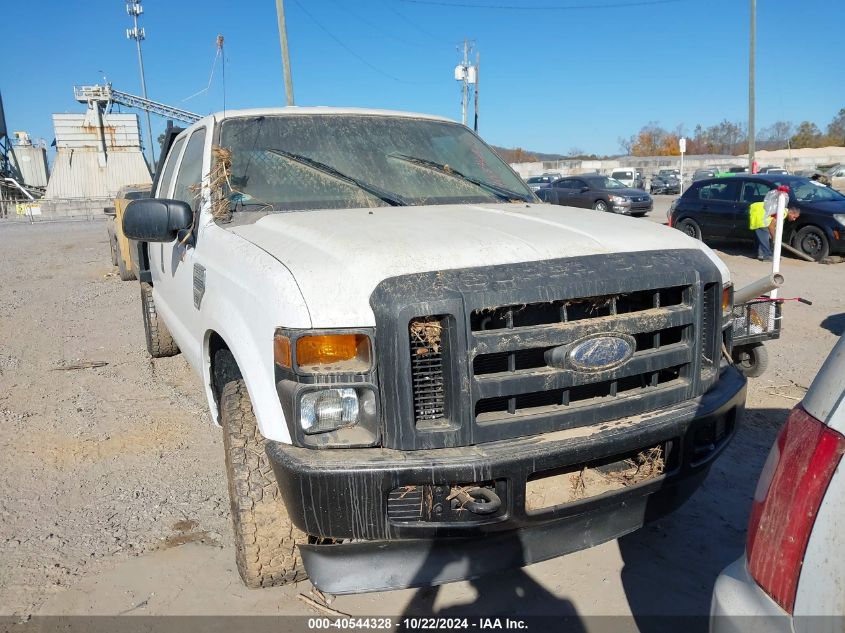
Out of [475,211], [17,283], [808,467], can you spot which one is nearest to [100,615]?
[475,211]

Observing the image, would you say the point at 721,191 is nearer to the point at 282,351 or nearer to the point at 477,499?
the point at 477,499

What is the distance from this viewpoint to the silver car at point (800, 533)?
4.58 ft

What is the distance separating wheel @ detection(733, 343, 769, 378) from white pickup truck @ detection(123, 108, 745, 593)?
250 cm

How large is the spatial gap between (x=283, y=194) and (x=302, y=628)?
79.9 inches

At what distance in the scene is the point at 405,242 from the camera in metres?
2.49

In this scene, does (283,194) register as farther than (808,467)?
Yes

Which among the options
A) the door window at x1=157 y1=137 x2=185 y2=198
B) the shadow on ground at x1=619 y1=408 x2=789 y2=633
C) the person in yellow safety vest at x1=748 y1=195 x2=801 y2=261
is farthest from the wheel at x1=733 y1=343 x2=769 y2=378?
the person in yellow safety vest at x1=748 y1=195 x2=801 y2=261

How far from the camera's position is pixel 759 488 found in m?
1.67

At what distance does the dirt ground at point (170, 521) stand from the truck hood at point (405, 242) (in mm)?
1328

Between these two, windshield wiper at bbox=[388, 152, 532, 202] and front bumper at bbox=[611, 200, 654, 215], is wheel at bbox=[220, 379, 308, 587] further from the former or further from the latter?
front bumper at bbox=[611, 200, 654, 215]

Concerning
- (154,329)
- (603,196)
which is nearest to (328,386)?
(154,329)

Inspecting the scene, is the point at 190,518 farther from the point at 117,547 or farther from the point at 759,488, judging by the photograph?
the point at 759,488

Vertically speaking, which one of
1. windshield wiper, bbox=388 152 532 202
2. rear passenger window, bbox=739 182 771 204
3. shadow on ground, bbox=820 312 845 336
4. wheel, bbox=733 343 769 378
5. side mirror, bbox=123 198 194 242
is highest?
windshield wiper, bbox=388 152 532 202

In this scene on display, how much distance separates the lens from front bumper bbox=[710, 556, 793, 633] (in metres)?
1.50
